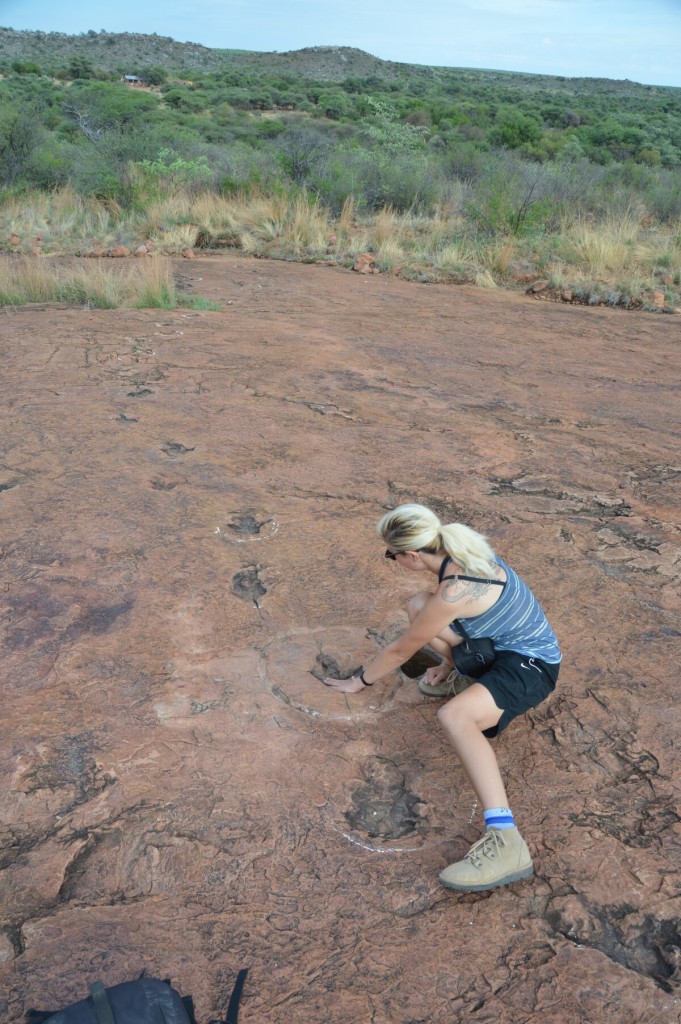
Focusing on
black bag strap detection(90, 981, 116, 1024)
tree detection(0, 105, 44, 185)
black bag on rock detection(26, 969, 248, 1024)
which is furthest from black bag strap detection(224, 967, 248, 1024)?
tree detection(0, 105, 44, 185)

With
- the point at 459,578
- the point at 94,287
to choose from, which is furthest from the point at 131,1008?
the point at 94,287

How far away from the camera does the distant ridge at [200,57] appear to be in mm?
46250

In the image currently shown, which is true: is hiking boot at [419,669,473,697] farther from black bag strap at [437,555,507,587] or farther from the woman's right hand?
black bag strap at [437,555,507,587]

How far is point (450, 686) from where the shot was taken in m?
2.66

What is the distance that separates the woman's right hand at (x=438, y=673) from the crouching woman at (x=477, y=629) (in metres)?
0.16

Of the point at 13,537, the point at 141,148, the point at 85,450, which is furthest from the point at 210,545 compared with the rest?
the point at 141,148

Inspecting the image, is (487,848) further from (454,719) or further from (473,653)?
(473,653)

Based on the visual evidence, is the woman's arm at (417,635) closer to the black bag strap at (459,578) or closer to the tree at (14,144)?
the black bag strap at (459,578)

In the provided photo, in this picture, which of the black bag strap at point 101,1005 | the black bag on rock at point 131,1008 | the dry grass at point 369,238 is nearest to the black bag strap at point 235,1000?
the black bag on rock at point 131,1008

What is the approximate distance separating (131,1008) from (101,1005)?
6cm

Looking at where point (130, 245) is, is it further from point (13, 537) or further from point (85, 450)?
point (13, 537)

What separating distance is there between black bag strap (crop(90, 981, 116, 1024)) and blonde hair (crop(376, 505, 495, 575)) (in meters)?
1.29

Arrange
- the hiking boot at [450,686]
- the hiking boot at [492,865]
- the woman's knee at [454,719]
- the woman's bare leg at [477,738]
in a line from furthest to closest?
the hiking boot at [450,686]
the woman's knee at [454,719]
the woman's bare leg at [477,738]
the hiking boot at [492,865]

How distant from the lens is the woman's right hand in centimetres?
266
